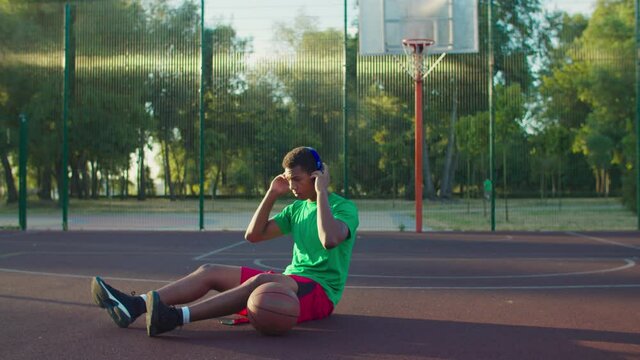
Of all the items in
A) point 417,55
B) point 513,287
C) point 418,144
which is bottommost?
point 513,287

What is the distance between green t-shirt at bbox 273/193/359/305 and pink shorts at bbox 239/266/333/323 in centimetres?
5

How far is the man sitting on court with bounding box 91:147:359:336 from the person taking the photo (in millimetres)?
4848

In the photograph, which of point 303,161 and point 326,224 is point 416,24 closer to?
point 303,161

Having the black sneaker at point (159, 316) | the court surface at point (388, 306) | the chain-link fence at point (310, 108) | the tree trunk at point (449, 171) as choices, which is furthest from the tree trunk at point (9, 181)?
the black sneaker at point (159, 316)

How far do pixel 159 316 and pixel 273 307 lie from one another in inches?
28.2

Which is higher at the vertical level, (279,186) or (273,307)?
(279,186)

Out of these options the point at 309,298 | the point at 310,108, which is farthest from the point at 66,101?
the point at 309,298

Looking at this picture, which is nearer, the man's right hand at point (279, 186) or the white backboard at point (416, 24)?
the man's right hand at point (279, 186)

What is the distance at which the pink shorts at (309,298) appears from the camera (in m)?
5.09

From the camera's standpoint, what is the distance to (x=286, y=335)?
500 centimetres

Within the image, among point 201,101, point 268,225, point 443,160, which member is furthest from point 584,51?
point 268,225

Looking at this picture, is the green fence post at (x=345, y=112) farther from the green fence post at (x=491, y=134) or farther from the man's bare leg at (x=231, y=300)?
the man's bare leg at (x=231, y=300)

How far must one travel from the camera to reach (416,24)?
16.7 meters

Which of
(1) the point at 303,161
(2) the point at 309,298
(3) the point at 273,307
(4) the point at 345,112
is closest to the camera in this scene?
(3) the point at 273,307
